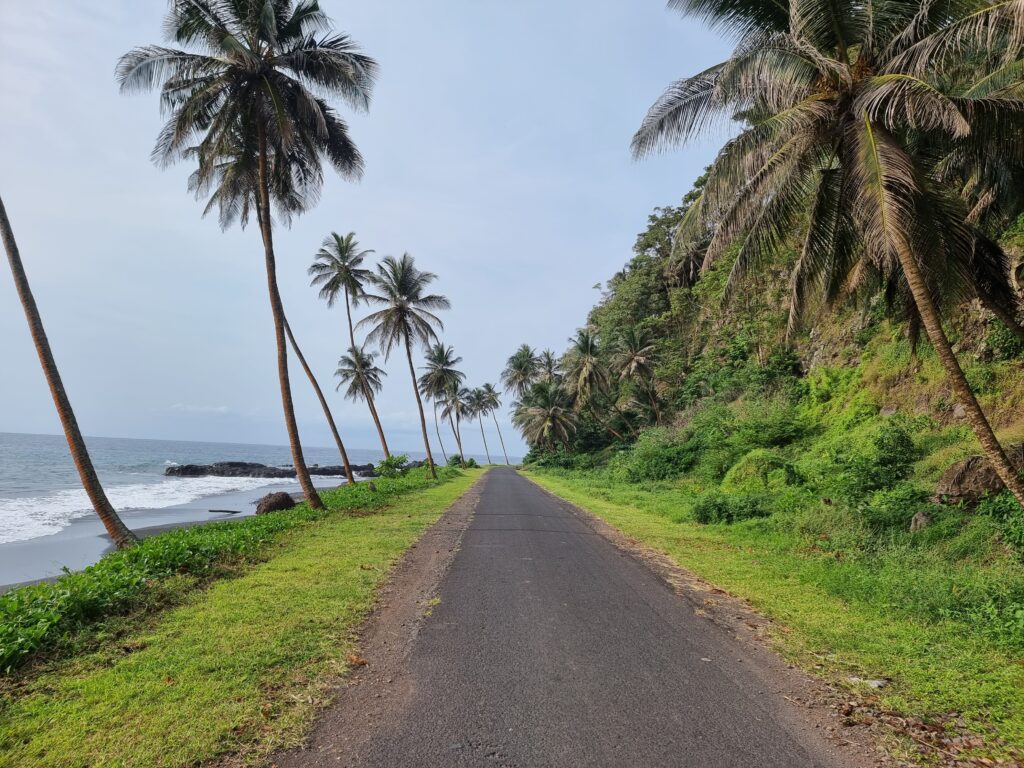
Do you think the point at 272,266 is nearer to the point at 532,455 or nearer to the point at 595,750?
the point at 595,750

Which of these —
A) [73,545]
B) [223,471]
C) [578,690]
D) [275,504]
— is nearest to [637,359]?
[275,504]

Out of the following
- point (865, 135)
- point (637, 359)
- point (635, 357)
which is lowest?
point (865, 135)

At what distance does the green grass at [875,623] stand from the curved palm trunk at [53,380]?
A: 8.98 m

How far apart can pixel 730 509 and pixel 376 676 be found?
9.53 m

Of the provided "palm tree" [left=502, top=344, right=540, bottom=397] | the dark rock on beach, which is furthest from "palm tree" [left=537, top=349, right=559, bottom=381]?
the dark rock on beach

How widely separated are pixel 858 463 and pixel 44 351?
14951 millimetres

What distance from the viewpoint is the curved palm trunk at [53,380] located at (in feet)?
24.6

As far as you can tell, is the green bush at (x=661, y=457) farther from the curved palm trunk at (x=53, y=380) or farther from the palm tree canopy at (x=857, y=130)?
the curved palm trunk at (x=53, y=380)

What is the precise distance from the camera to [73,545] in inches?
531

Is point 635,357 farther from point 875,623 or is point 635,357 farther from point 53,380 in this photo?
point 53,380

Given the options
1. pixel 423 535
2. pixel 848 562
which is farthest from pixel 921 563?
pixel 423 535

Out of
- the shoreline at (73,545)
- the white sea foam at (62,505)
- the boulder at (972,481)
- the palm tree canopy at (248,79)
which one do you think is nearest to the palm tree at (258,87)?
the palm tree canopy at (248,79)

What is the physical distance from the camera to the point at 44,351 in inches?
300

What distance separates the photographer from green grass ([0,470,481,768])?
2924 mm
